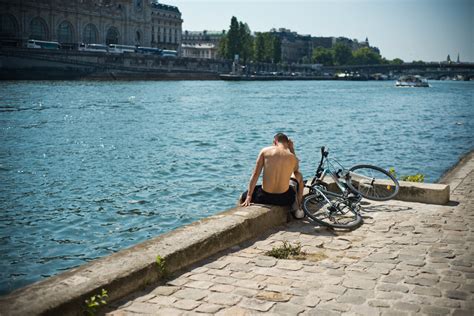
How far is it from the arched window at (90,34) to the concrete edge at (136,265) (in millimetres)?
120021

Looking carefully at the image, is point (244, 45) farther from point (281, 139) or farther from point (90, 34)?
point (281, 139)

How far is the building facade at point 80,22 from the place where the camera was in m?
102

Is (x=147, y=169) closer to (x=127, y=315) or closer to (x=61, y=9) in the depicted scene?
(x=127, y=315)

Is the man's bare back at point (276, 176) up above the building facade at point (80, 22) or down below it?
below

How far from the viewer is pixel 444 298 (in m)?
5.79

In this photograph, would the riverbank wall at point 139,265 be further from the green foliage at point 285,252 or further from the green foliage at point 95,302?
the green foliage at point 285,252

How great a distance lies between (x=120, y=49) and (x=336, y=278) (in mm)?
124436

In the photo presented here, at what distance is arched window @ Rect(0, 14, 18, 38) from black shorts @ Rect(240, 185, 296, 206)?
102558 millimetres

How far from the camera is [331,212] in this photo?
355 inches

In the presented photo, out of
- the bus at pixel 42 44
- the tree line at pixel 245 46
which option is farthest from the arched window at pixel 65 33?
the tree line at pixel 245 46

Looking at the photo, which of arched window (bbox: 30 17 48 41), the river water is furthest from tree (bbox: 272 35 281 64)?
the river water

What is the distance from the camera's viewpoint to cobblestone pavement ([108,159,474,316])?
5.53 meters

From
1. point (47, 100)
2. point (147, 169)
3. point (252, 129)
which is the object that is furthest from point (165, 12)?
point (147, 169)

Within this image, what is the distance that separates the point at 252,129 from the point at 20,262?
28156 millimetres
